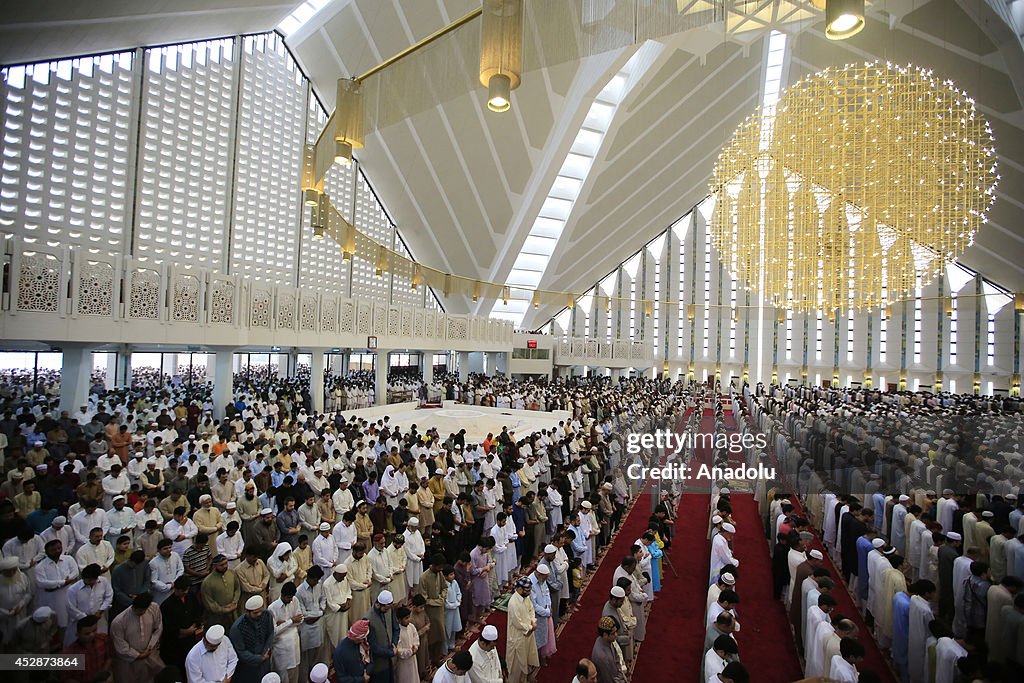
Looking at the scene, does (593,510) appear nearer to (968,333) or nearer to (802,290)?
(802,290)

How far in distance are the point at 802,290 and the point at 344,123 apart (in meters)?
7.71

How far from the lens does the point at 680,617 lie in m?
5.34

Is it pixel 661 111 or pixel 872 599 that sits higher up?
pixel 661 111

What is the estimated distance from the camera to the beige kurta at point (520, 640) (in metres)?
3.90

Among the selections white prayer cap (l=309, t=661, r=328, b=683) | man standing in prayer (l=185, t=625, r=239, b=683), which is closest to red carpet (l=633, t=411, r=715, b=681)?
white prayer cap (l=309, t=661, r=328, b=683)

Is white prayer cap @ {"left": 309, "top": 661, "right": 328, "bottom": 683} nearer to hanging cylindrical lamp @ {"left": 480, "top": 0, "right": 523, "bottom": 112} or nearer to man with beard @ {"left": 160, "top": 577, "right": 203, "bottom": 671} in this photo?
man with beard @ {"left": 160, "top": 577, "right": 203, "bottom": 671}

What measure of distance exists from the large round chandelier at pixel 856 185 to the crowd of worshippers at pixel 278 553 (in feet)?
15.2

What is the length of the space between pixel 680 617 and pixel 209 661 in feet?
13.5

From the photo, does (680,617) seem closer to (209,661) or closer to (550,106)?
(209,661)

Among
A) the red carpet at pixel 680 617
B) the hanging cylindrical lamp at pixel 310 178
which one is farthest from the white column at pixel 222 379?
the red carpet at pixel 680 617

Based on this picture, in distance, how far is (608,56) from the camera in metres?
12.5

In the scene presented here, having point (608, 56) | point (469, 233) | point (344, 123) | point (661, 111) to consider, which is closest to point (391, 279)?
point (469, 233)

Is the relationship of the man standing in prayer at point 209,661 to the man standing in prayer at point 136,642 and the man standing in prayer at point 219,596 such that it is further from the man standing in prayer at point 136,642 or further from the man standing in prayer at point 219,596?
the man standing in prayer at point 219,596

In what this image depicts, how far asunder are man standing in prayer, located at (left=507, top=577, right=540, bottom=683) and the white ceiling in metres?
10.3
